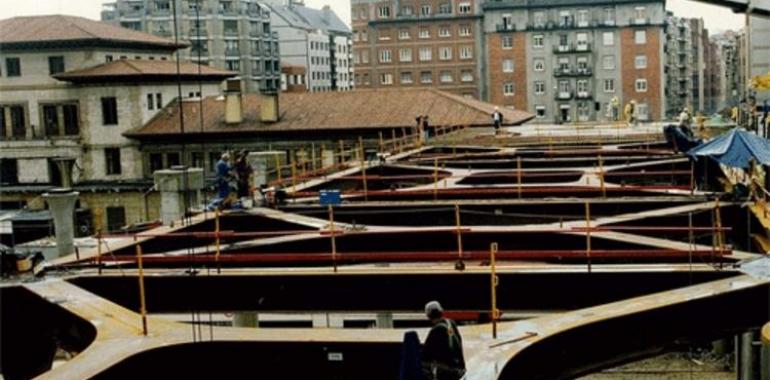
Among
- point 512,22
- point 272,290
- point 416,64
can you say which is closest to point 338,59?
point 416,64

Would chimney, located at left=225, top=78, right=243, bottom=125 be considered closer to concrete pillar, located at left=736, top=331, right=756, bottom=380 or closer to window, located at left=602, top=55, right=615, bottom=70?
concrete pillar, located at left=736, top=331, right=756, bottom=380

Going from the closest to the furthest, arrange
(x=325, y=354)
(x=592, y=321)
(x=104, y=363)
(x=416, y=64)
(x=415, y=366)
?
(x=415, y=366), (x=104, y=363), (x=325, y=354), (x=592, y=321), (x=416, y=64)

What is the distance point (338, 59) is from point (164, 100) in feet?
238

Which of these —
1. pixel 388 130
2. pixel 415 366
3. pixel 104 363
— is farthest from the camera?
pixel 388 130

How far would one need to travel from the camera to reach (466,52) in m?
102

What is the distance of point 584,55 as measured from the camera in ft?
311

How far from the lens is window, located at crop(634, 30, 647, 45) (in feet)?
303

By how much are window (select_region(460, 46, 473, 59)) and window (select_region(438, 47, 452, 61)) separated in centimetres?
122

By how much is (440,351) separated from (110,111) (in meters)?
54.4

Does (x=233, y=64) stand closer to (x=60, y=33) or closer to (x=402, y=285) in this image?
(x=60, y=33)

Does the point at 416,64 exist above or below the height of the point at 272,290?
above

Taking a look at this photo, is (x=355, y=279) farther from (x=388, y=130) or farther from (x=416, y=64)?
(x=416, y=64)

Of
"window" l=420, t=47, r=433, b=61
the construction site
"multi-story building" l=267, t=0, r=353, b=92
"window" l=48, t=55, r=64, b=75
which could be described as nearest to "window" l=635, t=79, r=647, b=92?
"window" l=420, t=47, r=433, b=61

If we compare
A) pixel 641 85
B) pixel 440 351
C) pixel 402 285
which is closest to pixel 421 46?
pixel 641 85
